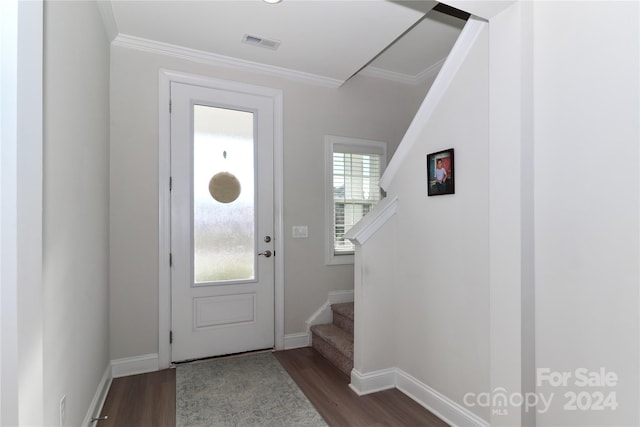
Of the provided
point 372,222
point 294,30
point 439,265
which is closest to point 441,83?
point 372,222

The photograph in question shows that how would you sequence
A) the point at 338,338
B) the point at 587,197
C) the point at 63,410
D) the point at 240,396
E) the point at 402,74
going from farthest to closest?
1. the point at 402,74
2. the point at 338,338
3. the point at 240,396
4. the point at 63,410
5. the point at 587,197

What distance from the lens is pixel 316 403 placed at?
2.33 m

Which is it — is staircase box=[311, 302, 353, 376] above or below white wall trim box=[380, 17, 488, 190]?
below

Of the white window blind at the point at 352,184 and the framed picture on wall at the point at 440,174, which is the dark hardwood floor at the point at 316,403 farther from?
the framed picture on wall at the point at 440,174

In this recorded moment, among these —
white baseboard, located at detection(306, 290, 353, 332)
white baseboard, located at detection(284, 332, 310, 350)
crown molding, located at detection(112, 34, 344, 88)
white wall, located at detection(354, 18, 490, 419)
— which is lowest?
white baseboard, located at detection(284, 332, 310, 350)

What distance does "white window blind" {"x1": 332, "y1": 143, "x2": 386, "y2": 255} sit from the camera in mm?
3590

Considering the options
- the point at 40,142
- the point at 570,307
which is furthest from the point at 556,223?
the point at 40,142

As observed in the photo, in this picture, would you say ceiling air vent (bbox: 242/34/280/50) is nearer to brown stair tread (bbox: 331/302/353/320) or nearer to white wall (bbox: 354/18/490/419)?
white wall (bbox: 354/18/490/419)

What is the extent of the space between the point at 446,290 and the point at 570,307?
0.68 m

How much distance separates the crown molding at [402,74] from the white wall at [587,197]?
6.73 feet

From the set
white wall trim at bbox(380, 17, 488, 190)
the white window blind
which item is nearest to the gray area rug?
the white window blind

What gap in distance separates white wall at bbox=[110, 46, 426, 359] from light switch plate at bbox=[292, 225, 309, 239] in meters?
0.04

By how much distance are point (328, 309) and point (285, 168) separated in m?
1.44

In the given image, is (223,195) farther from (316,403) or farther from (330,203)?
(316,403)
